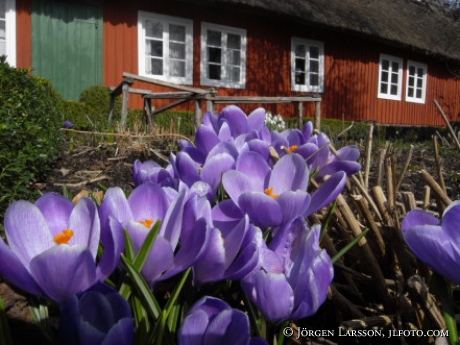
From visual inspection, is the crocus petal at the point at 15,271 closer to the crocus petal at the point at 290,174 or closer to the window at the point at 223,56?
the crocus petal at the point at 290,174

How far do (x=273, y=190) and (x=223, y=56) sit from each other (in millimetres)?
12851

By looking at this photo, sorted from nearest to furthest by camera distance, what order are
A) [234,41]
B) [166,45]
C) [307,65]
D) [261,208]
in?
[261,208] → [166,45] → [234,41] → [307,65]

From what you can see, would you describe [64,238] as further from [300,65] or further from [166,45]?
[300,65]

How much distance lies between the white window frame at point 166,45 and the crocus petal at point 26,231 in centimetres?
1159

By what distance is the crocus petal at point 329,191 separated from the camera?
28.8 inches

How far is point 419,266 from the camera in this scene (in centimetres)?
82

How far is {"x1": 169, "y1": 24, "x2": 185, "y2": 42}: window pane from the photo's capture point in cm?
1246

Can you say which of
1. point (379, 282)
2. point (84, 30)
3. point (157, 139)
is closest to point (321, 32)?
point (84, 30)

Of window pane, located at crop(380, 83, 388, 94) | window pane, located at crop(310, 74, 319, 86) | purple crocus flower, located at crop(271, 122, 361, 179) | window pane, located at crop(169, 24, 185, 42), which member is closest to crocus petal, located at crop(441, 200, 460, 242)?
purple crocus flower, located at crop(271, 122, 361, 179)

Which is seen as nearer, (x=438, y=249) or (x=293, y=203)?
(x=438, y=249)

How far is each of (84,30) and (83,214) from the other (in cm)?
1118

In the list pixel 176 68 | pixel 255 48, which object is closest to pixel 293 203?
pixel 176 68

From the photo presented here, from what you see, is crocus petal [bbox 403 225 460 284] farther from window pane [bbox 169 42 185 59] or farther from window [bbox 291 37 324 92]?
window [bbox 291 37 324 92]

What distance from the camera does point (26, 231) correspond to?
57 cm
